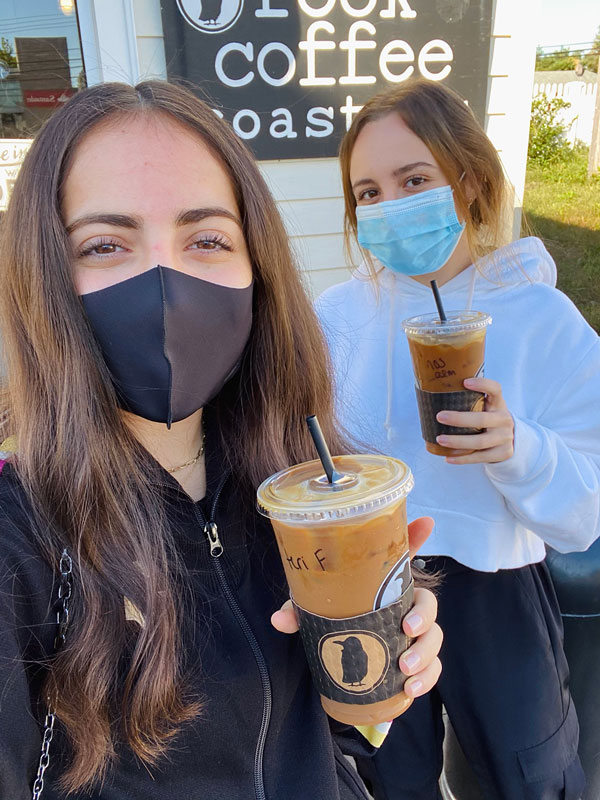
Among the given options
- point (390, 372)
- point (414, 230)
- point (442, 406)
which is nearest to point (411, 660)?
point (442, 406)

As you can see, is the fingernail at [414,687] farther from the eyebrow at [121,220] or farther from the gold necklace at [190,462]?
the eyebrow at [121,220]

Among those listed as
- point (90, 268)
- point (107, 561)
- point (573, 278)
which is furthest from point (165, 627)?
point (573, 278)

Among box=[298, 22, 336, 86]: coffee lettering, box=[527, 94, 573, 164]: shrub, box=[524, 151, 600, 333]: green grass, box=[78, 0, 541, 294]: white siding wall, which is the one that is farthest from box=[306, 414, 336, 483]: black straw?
box=[527, 94, 573, 164]: shrub

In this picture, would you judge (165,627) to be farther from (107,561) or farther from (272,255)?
(272,255)

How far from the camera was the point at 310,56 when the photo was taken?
3154 mm

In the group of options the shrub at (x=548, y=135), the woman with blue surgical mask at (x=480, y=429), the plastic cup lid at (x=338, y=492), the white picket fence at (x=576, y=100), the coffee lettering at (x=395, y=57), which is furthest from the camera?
the white picket fence at (x=576, y=100)

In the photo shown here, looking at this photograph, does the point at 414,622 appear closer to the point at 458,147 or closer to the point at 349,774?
the point at 349,774

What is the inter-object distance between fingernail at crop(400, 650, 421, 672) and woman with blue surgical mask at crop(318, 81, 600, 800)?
59cm

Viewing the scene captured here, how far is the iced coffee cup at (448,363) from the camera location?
1451 mm

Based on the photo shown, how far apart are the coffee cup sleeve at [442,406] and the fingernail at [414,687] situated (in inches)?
26.1

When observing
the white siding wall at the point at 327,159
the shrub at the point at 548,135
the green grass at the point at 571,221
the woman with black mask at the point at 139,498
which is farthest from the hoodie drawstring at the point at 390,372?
the shrub at the point at 548,135

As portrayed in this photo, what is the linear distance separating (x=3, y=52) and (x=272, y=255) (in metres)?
2.67

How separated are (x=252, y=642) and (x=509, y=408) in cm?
95

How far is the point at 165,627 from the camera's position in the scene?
99 centimetres
